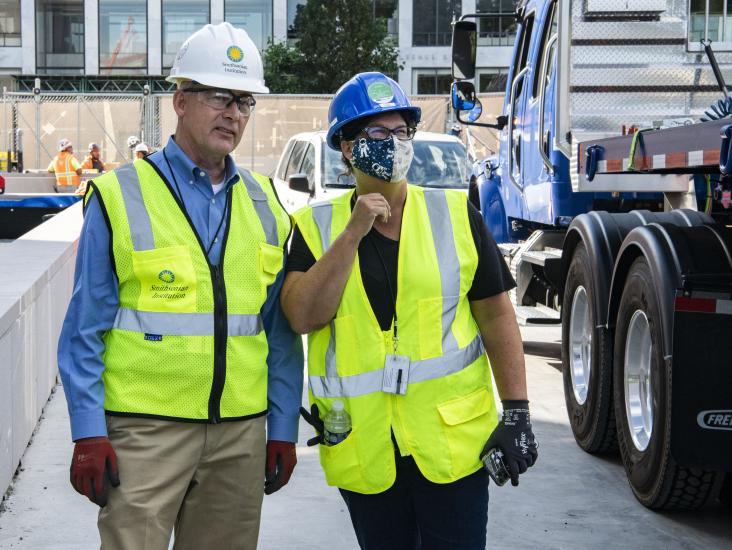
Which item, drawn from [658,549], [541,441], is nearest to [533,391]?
[541,441]

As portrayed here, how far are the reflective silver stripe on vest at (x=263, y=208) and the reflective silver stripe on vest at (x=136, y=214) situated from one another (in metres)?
0.33

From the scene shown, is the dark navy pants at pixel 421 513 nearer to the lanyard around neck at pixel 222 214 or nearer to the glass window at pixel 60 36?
the lanyard around neck at pixel 222 214

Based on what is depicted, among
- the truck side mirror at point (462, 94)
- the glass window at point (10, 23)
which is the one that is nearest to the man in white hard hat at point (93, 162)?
the truck side mirror at point (462, 94)

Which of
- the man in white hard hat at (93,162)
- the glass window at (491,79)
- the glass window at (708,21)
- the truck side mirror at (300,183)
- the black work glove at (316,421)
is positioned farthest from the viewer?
the glass window at (491,79)

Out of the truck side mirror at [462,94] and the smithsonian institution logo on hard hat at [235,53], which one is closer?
the smithsonian institution logo on hard hat at [235,53]

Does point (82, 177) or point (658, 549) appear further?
point (82, 177)

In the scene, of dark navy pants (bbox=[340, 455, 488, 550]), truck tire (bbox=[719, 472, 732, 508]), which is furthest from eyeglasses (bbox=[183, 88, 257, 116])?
truck tire (bbox=[719, 472, 732, 508])

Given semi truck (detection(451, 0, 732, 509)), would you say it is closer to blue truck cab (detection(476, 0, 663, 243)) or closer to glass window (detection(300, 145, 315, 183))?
blue truck cab (detection(476, 0, 663, 243))

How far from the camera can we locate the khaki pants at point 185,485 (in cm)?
319

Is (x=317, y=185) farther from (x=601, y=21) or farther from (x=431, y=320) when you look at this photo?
(x=431, y=320)

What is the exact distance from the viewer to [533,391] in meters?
8.94

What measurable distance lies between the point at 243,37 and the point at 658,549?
305 cm

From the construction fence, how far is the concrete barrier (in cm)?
1782

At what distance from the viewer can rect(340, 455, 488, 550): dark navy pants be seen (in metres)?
3.35
